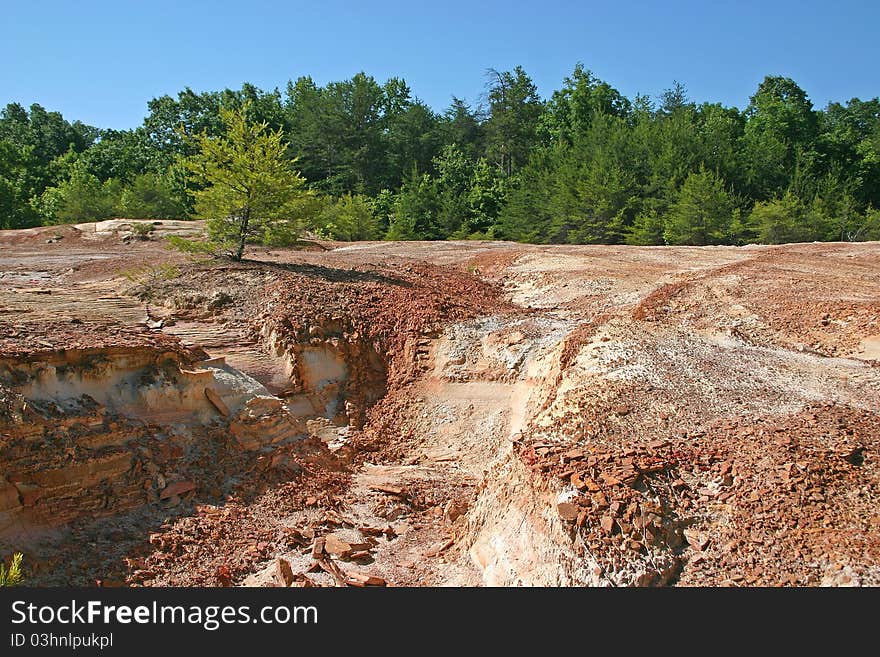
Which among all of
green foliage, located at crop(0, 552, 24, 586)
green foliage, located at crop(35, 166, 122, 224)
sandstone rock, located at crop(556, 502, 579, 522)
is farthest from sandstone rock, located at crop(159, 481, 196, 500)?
green foliage, located at crop(35, 166, 122, 224)

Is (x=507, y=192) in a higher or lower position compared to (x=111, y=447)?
higher

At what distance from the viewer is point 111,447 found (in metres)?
7.47

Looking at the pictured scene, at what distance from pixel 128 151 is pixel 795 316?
170 feet

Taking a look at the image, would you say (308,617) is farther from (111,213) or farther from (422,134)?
(422,134)

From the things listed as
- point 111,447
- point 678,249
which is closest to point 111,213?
point 678,249

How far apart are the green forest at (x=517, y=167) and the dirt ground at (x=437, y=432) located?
2100cm

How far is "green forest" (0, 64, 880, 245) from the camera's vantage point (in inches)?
1454

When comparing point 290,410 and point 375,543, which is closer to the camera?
point 375,543

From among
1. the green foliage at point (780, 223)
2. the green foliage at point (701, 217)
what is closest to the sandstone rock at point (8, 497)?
the green foliage at point (701, 217)

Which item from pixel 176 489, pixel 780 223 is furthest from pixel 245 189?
pixel 780 223

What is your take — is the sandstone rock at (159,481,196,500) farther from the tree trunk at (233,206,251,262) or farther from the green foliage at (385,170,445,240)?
the green foliage at (385,170,445,240)

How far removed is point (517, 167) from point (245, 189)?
4316cm

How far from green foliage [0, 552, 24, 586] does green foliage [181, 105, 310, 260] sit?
8.93 metres

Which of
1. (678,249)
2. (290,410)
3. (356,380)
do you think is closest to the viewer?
(290,410)
